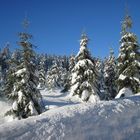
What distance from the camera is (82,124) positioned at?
1178cm

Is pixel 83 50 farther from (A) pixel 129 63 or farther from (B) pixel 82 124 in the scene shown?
(B) pixel 82 124

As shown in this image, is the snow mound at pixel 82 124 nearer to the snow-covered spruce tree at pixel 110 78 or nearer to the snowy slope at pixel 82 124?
the snowy slope at pixel 82 124

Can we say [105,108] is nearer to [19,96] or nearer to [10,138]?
A: [10,138]

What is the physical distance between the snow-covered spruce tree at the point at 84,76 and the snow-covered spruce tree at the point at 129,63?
3842 millimetres

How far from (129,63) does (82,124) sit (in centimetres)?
2275

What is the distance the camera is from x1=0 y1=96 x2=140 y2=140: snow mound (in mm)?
10344

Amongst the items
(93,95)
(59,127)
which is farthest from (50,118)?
(93,95)

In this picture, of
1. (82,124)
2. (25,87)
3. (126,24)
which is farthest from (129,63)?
(82,124)

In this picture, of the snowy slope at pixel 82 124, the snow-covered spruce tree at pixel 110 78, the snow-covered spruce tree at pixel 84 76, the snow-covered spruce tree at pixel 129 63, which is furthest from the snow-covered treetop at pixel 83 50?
the snowy slope at pixel 82 124

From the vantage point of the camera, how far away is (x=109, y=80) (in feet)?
184

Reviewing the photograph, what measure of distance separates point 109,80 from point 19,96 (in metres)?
31.8

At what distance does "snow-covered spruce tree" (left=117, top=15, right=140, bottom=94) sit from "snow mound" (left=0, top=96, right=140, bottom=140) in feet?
59.9

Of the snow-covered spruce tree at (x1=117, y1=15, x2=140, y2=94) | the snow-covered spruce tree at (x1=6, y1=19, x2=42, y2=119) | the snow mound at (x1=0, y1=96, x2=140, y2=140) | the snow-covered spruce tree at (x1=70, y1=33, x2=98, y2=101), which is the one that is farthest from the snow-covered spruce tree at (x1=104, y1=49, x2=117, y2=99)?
the snow mound at (x1=0, y1=96, x2=140, y2=140)

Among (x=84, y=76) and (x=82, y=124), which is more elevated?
(x=84, y=76)
